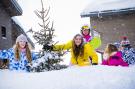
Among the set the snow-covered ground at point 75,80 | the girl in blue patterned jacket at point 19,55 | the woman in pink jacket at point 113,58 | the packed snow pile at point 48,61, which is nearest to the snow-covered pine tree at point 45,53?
the packed snow pile at point 48,61

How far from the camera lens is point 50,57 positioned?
7.42 metres

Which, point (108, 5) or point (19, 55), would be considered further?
point (108, 5)

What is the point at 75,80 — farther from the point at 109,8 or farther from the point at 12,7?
the point at 109,8

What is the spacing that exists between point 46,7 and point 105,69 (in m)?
6.38

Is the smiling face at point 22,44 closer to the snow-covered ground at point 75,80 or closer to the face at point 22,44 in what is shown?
the face at point 22,44

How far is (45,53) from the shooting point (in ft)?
24.3

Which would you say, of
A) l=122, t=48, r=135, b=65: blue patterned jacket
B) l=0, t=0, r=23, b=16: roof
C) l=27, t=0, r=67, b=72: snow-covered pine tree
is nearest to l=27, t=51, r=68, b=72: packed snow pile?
l=27, t=0, r=67, b=72: snow-covered pine tree

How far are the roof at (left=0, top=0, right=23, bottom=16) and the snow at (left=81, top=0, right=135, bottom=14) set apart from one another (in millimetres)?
3949

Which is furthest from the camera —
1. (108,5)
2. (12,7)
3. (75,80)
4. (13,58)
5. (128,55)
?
(108,5)

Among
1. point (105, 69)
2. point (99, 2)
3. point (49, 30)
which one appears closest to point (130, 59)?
point (49, 30)

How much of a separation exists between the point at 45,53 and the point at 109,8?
461 inches

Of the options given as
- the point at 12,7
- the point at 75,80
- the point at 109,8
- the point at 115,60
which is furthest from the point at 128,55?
the point at 109,8

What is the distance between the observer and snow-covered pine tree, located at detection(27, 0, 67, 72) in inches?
286

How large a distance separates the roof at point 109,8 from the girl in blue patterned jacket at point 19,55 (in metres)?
13.0
